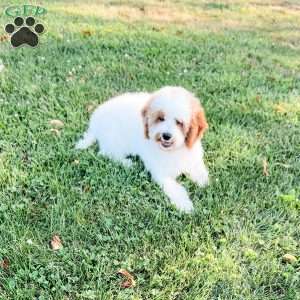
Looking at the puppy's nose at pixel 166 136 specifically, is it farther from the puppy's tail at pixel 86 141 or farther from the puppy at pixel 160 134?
the puppy's tail at pixel 86 141

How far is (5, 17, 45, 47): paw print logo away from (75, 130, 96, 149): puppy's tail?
71.3 inches

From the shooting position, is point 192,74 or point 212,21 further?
point 212,21

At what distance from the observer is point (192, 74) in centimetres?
538

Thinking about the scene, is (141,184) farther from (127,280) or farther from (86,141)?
(127,280)

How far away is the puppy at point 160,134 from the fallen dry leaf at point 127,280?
0.69 m

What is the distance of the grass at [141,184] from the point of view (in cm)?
277

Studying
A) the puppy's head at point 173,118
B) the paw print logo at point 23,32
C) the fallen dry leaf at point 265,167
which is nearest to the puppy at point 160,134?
the puppy's head at point 173,118

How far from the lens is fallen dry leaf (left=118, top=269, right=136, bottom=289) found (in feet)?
8.84

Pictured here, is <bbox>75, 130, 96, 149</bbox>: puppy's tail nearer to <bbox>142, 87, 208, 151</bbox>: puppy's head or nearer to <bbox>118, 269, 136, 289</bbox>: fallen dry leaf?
<bbox>142, 87, 208, 151</bbox>: puppy's head

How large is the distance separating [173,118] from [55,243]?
116cm

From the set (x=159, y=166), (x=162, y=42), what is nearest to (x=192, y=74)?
(x=162, y=42)

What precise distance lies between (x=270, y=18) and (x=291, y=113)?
13.5ft

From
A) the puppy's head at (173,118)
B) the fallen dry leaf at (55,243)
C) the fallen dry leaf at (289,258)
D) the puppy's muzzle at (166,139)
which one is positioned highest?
the puppy's head at (173,118)

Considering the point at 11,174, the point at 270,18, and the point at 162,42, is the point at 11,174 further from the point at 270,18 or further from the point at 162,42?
the point at 270,18
